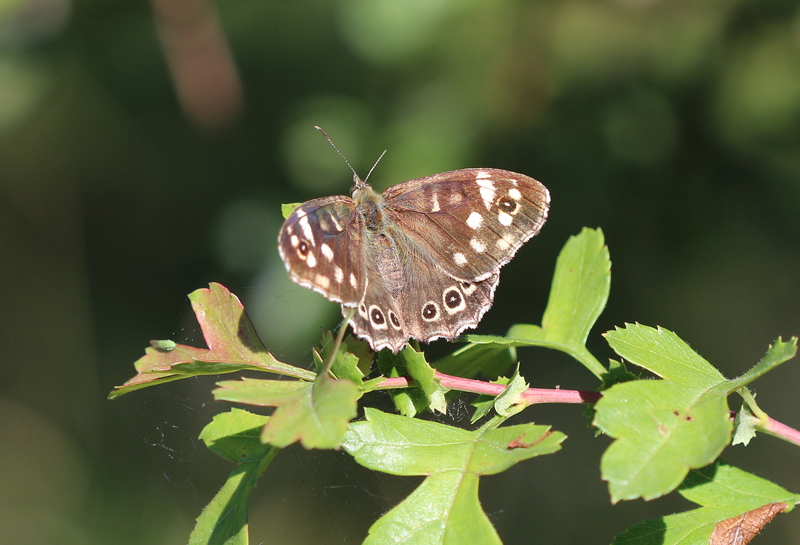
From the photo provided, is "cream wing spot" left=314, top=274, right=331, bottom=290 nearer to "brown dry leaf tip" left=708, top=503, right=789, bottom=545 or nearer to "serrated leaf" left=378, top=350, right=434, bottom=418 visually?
"serrated leaf" left=378, top=350, right=434, bottom=418

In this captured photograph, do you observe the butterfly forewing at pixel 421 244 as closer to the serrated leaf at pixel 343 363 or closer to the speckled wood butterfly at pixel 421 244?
the speckled wood butterfly at pixel 421 244

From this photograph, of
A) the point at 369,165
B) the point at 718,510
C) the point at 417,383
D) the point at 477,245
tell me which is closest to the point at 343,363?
the point at 417,383

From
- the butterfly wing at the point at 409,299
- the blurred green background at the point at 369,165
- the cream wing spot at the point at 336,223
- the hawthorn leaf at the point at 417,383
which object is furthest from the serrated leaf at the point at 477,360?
the blurred green background at the point at 369,165

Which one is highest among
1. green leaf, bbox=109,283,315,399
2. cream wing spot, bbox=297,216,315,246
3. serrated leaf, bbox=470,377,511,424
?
cream wing spot, bbox=297,216,315,246

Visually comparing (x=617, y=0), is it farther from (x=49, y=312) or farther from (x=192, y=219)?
(x=49, y=312)

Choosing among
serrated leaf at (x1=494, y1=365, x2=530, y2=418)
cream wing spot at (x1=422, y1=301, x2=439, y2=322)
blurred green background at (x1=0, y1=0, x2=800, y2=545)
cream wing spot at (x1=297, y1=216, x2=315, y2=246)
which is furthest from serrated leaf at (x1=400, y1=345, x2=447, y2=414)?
blurred green background at (x1=0, y1=0, x2=800, y2=545)

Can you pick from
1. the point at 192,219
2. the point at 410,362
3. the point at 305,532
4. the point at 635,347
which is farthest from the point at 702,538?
the point at 192,219
